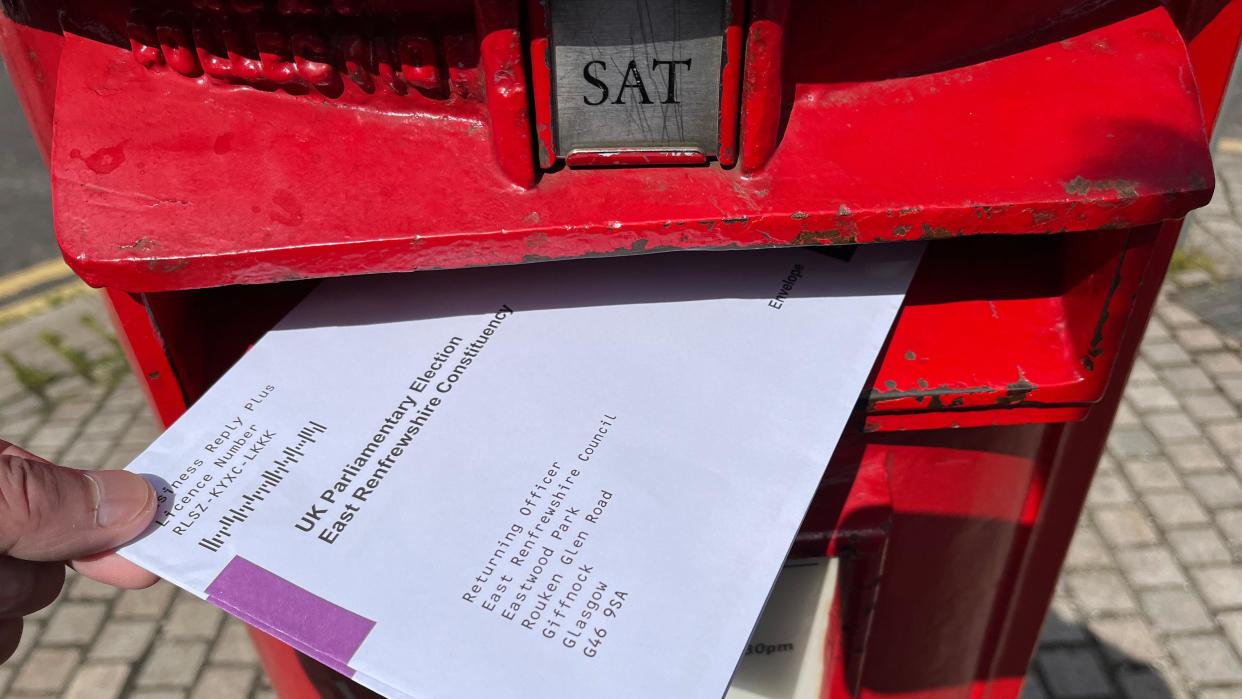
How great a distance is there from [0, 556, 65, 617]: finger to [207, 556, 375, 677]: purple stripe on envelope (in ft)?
1.13

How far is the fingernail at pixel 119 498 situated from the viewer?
38.3 inches

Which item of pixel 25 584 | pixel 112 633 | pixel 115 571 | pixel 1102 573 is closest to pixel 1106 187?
pixel 115 571

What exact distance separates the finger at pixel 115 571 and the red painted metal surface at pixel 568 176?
12.5 inches

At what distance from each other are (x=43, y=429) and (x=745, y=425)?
339cm

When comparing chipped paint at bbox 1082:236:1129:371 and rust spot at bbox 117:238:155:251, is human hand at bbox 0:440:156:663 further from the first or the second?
chipped paint at bbox 1082:236:1129:371

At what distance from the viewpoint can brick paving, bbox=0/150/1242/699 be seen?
2.78 metres

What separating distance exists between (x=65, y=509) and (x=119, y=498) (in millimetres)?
97

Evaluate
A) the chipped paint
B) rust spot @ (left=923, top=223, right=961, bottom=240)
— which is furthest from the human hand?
the chipped paint

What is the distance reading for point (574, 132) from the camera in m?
1.01

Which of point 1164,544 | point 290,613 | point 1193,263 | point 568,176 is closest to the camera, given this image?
point 290,613

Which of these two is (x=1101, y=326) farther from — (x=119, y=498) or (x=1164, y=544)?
(x=1164, y=544)

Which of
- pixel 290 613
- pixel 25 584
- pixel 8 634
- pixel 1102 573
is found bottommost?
pixel 1102 573

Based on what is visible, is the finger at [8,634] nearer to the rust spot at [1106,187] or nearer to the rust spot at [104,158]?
the rust spot at [104,158]

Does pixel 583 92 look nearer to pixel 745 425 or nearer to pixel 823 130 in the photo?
pixel 823 130
